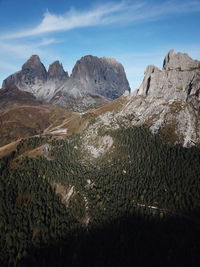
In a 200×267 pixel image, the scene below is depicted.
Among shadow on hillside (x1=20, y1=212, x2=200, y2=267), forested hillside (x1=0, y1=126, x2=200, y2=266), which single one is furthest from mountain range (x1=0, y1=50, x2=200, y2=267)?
forested hillside (x1=0, y1=126, x2=200, y2=266)

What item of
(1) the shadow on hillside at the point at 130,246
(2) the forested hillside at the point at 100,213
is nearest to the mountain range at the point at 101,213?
(1) the shadow on hillside at the point at 130,246

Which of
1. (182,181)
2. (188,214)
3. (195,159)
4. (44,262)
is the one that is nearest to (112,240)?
(44,262)

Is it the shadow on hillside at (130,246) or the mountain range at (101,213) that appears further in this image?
the mountain range at (101,213)

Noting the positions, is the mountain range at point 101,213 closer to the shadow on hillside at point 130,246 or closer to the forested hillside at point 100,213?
the shadow on hillside at point 130,246

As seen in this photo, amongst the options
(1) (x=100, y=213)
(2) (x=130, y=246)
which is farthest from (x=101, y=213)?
(2) (x=130, y=246)

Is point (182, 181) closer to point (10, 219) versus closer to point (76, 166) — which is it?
point (76, 166)

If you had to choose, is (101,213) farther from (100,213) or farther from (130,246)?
(130,246)

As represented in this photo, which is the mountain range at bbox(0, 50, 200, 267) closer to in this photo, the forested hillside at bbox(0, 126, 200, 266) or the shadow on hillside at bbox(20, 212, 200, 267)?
→ the shadow on hillside at bbox(20, 212, 200, 267)
